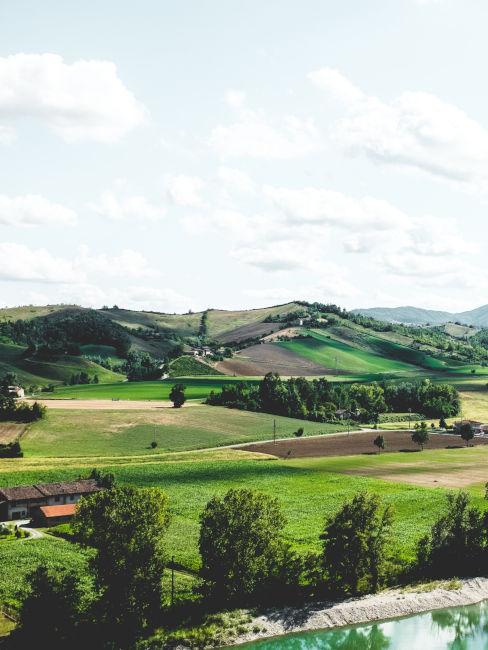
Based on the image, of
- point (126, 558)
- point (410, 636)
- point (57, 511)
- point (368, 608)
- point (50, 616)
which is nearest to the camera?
point (50, 616)

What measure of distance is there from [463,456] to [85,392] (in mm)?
100270

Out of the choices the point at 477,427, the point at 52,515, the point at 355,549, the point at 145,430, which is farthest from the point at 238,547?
the point at 477,427

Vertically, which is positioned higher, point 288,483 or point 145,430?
point 145,430

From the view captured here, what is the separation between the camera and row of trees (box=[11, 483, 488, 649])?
53.3 meters

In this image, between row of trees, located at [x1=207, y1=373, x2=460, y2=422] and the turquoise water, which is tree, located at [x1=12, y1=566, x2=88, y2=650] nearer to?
the turquoise water

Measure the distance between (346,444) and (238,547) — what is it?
284 ft

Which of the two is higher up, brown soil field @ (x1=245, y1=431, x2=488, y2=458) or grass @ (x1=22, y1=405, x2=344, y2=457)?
grass @ (x1=22, y1=405, x2=344, y2=457)

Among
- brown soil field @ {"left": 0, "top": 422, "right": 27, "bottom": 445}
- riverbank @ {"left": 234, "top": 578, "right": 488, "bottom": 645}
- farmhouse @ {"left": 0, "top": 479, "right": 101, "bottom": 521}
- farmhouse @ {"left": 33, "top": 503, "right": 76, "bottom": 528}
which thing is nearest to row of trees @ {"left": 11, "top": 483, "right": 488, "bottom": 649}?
riverbank @ {"left": 234, "top": 578, "right": 488, "bottom": 645}

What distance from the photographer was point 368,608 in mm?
62062

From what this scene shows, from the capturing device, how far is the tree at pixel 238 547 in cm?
5903

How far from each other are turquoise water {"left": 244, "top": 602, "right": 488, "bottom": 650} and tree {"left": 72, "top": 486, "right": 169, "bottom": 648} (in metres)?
8.72

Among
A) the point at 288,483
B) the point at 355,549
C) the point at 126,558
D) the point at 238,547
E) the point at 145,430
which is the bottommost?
the point at 288,483

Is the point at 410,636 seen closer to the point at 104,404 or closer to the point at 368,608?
the point at 368,608

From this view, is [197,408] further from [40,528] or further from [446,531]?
[446,531]
